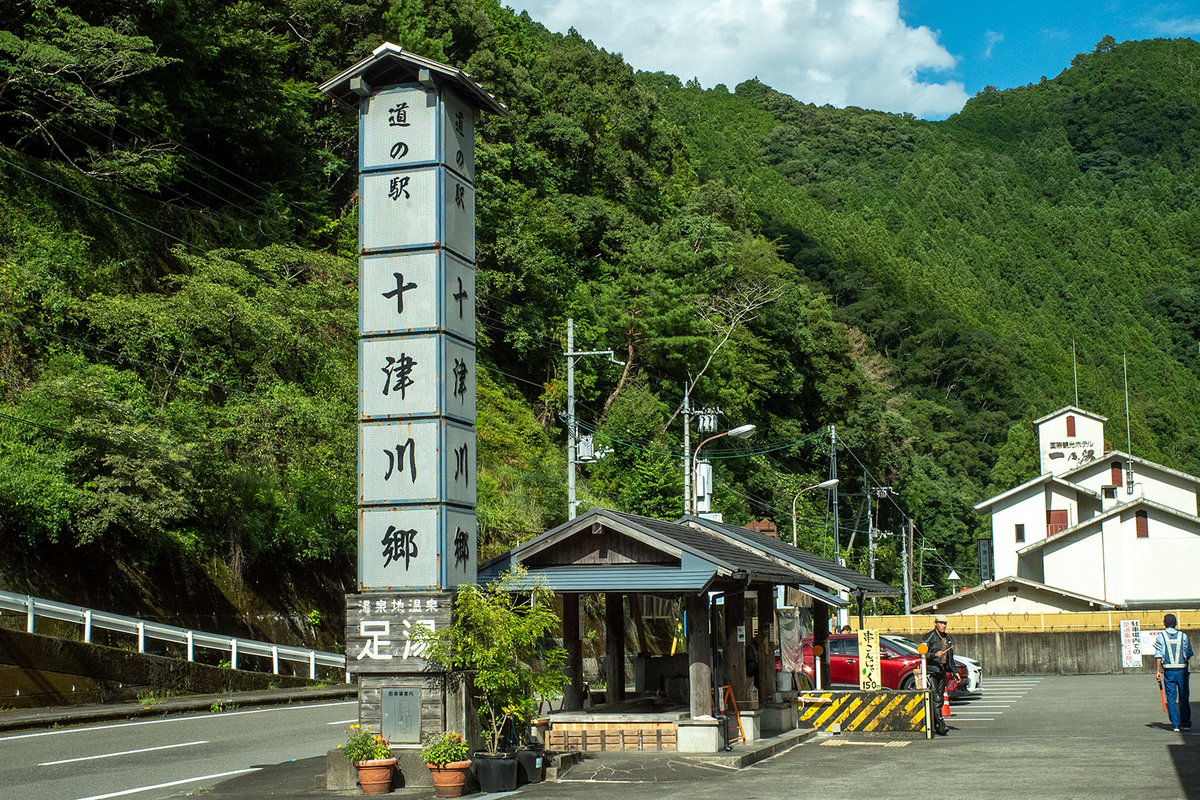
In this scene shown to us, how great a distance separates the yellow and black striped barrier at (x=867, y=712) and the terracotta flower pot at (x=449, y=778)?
948cm

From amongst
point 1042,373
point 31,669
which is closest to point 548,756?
point 31,669

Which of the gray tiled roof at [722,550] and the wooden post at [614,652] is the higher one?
the gray tiled roof at [722,550]

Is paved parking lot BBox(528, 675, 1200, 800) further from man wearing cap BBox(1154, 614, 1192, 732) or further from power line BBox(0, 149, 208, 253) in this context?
power line BBox(0, 149, 208, 253)

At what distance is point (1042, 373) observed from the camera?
10750 cm

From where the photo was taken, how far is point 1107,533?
156 ft

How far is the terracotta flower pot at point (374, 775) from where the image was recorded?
38.5 ft

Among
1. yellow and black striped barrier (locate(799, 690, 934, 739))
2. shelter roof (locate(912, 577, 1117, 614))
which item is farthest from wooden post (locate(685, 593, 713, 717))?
shelter roof (locate(912, 577, 1117, 614))

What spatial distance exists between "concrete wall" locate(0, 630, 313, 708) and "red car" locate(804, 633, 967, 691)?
12660 millimetres

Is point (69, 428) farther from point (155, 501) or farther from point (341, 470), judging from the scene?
point (341, 470)

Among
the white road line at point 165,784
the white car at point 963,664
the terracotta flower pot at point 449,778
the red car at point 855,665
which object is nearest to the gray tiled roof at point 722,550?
the terracotta flower pot at point 449,778

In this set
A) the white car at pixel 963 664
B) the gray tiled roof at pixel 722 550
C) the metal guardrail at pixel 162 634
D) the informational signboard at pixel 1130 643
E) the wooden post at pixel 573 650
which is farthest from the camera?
the informational signboard at pixel 1130 643

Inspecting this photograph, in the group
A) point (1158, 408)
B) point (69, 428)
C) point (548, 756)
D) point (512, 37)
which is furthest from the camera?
point (1158, 408)

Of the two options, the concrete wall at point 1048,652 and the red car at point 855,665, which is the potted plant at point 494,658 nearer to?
the red car at point 855,665

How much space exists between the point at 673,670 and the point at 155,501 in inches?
447
